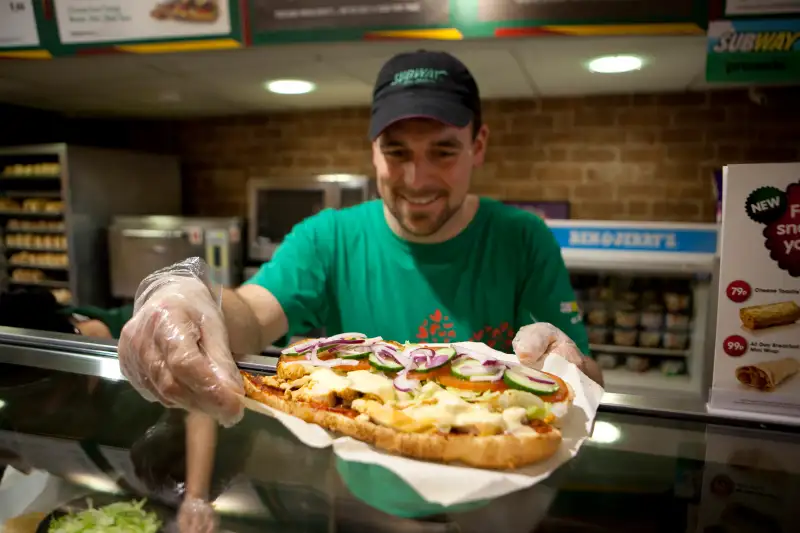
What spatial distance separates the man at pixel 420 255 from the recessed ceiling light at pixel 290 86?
186 centimetres

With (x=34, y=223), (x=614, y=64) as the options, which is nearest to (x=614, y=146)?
(x=614, y=64)

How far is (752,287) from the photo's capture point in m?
0.85

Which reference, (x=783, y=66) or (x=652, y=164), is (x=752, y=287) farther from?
(x=652, y=164)

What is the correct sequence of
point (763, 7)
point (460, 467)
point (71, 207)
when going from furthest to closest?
point (71, 207) → point (763, 7) → point (460, 467)

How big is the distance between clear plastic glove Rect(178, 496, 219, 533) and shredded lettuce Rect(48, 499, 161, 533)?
50 millimetres

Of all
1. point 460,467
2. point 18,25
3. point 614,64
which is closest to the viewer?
point 460,467

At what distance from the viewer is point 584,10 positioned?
7.13 feet

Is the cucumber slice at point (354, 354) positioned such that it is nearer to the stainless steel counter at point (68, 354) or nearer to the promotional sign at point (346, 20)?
the stainless steel counter at point (68, 354)

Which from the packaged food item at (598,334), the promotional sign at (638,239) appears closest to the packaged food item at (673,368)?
the packaged food item at (598,334)

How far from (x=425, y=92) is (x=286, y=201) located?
2802 mm

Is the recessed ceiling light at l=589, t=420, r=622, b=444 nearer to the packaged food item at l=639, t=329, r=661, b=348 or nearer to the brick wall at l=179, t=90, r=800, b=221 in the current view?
the packaged food item at l=639, t=329, r=661, b=348

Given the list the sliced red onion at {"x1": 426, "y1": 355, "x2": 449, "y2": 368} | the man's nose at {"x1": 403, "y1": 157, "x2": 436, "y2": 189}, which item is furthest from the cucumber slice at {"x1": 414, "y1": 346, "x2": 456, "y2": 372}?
the man's nose at {"x1": 403, "y1": 157, "x2": 436, "y2": 189}

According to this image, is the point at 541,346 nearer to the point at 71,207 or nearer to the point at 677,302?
the point at 677,302

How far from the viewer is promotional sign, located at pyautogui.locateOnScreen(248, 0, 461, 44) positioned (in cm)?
230
